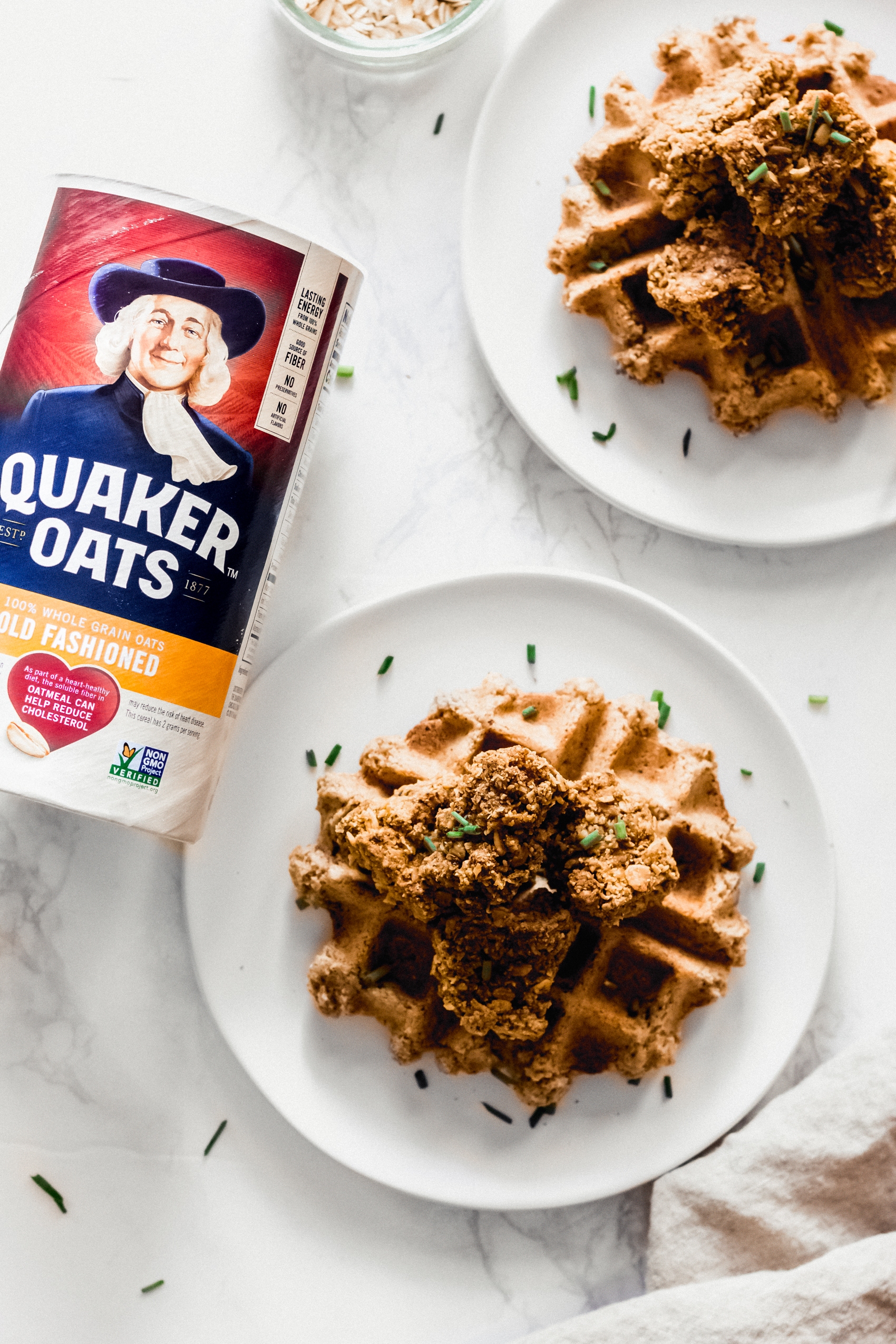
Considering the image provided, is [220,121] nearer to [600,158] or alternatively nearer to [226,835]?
[600,158]

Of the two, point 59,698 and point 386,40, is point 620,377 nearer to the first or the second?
point 386,40

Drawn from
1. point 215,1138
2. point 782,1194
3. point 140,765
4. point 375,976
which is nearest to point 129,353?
point 140,765

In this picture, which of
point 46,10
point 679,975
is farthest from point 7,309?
point 679,975

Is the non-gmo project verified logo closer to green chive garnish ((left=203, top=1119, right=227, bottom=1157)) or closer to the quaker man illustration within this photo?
the quaker man illustration

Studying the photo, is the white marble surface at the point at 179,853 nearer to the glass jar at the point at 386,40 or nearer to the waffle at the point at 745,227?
the glass jar at the point at 386,40

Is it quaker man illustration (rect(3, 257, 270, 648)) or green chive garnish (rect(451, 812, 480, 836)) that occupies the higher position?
quaker man illustration (rect(3, 257, 270, 648))

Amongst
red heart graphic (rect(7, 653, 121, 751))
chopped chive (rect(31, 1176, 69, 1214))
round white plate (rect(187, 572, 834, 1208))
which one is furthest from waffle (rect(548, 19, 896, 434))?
chopped chive (rect(31, 1176, 69, 1214))
